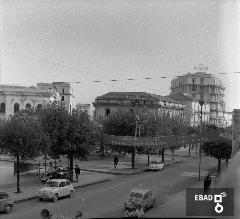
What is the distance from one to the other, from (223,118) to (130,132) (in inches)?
3576

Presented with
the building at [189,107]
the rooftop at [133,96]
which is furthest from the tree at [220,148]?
the building at [189,107]

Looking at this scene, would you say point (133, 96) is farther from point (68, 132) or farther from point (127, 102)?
point (68, 132)

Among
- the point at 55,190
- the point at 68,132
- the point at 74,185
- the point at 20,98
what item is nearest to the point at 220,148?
the point at 68,132

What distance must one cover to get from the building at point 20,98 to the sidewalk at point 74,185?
54541 mm

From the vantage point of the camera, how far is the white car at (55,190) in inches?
1028

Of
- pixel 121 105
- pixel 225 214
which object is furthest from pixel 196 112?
pixel 225 214

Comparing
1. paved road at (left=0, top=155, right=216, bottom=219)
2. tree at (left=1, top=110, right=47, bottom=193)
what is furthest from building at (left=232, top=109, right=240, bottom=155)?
tree at (left=1, top=110, right=47, bottom=193)

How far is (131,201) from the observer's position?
23406 mm

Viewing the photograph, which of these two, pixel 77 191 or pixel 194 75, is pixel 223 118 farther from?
pixel 77 191

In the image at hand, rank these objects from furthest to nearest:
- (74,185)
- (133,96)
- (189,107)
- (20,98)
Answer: (189,107)
(133,96)
(20,98)
(74,185)

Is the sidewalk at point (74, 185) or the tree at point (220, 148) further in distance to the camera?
the tree at point (220, 148)

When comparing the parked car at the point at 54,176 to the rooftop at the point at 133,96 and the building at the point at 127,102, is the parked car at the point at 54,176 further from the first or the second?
the rooftop at the point at 133,96

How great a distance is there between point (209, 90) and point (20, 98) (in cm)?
5650

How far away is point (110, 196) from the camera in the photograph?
28.8 metres
